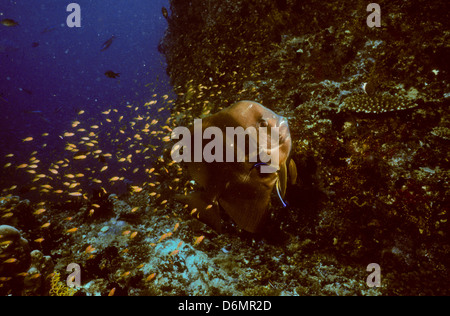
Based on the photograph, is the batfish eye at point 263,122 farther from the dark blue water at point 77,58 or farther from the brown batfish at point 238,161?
the dark blue water at point 77,58

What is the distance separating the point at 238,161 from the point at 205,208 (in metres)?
0.73

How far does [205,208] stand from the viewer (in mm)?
2654

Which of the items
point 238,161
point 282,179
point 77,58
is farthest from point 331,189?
point 77,58

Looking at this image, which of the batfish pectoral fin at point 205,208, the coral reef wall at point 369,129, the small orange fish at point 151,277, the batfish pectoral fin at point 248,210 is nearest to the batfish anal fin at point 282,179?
the batfish pectoral fin at point 248,210

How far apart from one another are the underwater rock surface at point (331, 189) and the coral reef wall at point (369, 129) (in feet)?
0.07

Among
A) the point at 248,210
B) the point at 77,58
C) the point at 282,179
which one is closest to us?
the point at 282,179

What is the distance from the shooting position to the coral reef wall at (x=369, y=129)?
3131 mm

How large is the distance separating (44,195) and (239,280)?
24810mm

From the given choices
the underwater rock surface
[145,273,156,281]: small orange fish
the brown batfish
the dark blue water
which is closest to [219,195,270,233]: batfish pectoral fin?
the brown batfish

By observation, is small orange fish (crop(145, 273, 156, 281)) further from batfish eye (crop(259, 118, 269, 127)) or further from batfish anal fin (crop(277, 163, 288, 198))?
batfish eye (crop(259, 118, 269, 127))

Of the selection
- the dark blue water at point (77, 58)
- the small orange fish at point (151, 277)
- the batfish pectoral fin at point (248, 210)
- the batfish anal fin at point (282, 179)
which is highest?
the dark blue water at point (77, 58)

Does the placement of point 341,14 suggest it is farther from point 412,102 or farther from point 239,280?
point 239,280

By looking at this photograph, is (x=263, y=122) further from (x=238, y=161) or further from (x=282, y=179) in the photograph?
(x=282, y=179)

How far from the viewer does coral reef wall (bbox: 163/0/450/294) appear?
3.13 m
